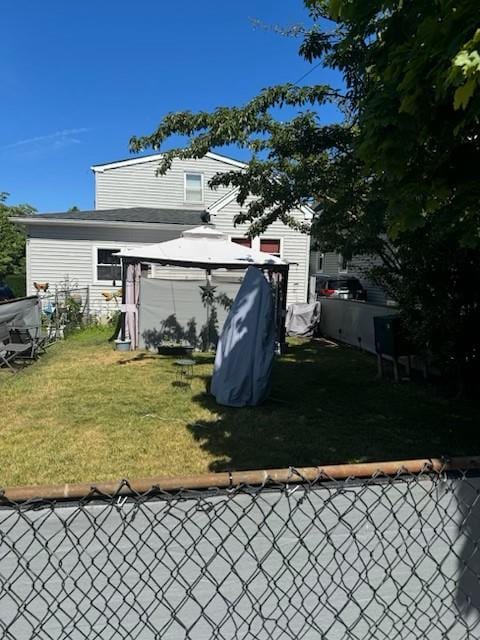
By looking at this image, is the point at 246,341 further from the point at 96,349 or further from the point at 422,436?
the point at 96,349

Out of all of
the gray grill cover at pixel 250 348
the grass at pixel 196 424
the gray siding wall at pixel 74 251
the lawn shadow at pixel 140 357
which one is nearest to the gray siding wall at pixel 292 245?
the gray siding wall at pixel 74 251

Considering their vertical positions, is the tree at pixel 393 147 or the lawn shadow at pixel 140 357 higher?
the tree at pixel 393 147

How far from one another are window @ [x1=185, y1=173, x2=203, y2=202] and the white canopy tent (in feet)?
25.1

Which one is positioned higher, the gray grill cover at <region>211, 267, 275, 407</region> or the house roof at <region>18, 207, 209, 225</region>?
the house roof at <region>18, 207, 209, 225</region>

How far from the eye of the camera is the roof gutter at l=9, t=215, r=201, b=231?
14984mm

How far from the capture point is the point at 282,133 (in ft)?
24.6

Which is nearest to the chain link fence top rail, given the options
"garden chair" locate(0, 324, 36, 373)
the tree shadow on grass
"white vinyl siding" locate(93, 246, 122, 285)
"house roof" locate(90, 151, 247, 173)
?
the tree shadow on grass

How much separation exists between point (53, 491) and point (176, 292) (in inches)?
424

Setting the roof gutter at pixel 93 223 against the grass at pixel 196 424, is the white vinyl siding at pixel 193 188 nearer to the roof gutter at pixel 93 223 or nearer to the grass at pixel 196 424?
the roof gutter at pixel 93 223

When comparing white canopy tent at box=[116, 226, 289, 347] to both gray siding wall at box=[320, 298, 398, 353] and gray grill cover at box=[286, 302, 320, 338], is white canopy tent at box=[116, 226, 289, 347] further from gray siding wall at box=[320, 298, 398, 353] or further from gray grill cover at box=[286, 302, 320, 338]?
gray grill cover at box=[286, 302, 320, 338]

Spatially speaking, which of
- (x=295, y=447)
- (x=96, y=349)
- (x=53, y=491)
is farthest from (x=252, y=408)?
(x=96, y=349)

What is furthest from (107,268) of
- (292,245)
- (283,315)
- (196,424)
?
(196,424)

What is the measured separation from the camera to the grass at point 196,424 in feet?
15.5

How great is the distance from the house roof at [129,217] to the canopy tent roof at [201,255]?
4026 mm
